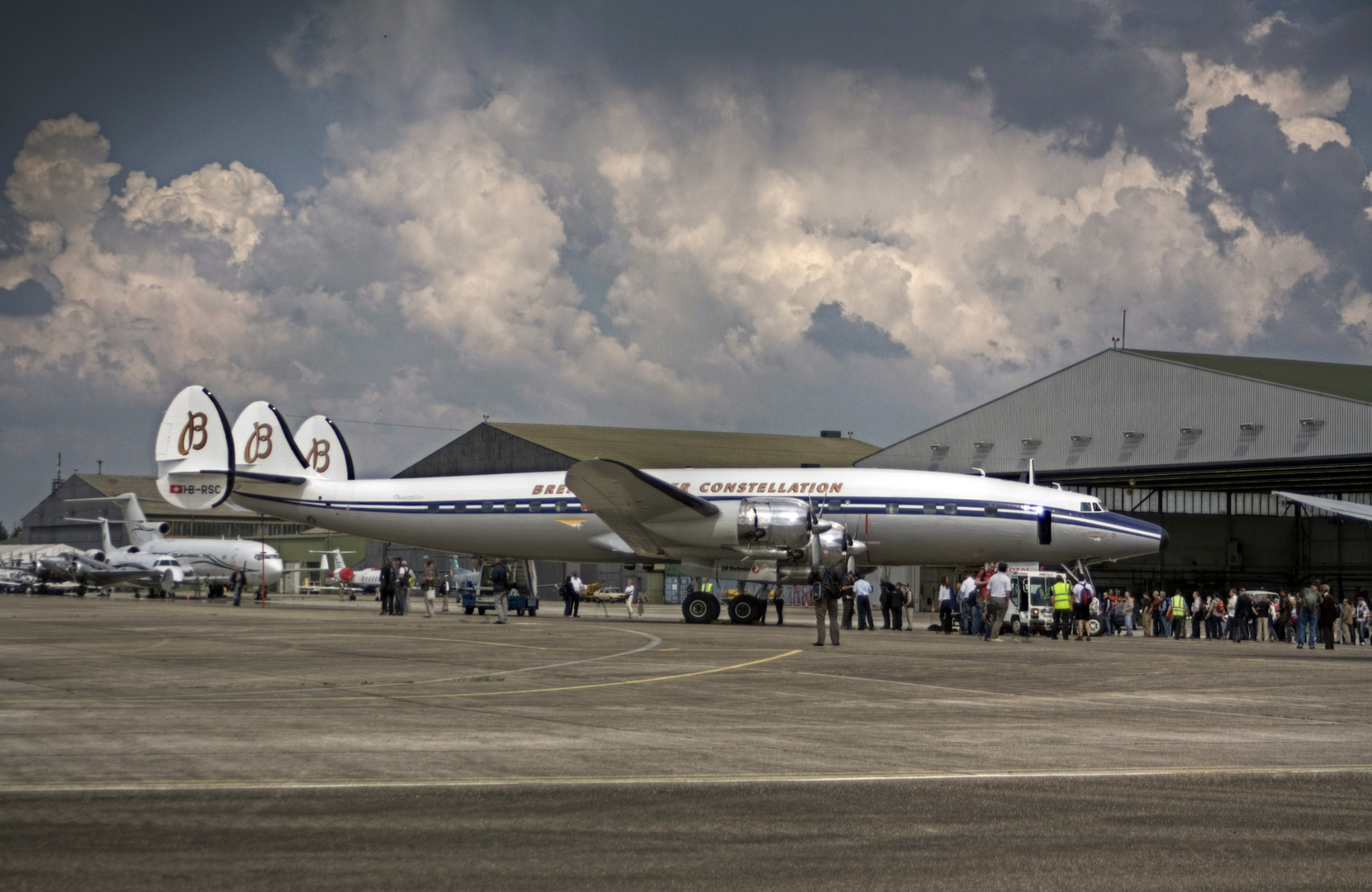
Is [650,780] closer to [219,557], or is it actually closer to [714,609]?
[714,609]

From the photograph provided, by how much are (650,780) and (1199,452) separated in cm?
3832

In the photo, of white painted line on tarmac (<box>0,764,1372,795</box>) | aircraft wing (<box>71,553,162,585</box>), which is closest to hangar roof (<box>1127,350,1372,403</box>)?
white painted line on tarmac (<box>0,764,1372,795</box>)

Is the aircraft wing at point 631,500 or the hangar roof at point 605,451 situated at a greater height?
the hangar roof at point 605,451

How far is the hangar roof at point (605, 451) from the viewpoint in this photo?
211 ft

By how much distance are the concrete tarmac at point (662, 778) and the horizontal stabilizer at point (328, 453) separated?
968 inches

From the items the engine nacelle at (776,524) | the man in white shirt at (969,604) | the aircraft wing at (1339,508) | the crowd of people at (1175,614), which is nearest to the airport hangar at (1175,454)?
the crowd of people at (1175,614)

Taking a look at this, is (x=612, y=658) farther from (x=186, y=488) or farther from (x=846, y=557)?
(x=186, y=488)

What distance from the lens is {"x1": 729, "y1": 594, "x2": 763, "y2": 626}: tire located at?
29.6 meters

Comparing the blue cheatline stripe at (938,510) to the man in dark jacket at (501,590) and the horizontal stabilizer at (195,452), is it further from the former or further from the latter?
the horizontal stabilizer at (195,452)

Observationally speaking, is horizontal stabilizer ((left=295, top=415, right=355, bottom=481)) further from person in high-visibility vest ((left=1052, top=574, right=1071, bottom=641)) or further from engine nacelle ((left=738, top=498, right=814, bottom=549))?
person in high-visibility vest ((left=1052, top=574, right=1071, bottom=641))

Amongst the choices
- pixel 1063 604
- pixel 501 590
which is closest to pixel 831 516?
pixel 1063 604

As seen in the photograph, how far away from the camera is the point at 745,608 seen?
29656 millimetres

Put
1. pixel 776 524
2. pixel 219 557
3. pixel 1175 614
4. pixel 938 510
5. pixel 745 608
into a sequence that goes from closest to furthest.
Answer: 1. pixel 776 524
2. pixel 745 608
3. pixel 938 510
4. pixel 1175 614
5. pixel 219 557

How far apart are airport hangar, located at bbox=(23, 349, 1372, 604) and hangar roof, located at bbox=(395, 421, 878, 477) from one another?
0.17 m
